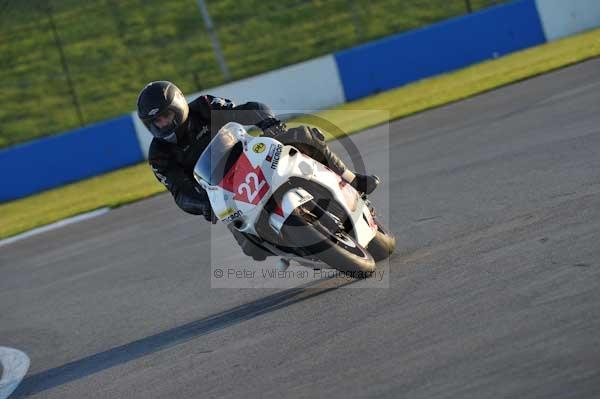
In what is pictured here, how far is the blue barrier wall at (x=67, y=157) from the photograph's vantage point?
21.0m

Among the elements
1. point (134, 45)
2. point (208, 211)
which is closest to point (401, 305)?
point (208, 211)

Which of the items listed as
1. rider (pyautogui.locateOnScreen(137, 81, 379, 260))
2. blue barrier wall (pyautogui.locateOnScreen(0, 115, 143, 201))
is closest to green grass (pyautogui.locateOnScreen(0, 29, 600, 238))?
blue barrier wall (pyautogui.locateOnScreen(0, 115, 143, 201))

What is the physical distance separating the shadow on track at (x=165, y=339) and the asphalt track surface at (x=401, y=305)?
0.02 metres

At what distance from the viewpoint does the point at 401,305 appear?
19.6 feet

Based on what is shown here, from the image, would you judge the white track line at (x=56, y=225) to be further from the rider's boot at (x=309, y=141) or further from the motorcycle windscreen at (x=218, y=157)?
the motorcycle windscreen at (x=218, y=157)

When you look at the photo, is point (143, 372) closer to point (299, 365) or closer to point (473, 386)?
point (299, 365)

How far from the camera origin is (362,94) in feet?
73.2

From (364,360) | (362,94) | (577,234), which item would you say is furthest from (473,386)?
(362,94)

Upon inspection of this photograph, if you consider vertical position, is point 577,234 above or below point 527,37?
above

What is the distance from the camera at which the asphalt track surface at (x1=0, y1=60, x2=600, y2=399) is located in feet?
15.3

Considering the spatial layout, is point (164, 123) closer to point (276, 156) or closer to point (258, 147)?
point (258, 147)

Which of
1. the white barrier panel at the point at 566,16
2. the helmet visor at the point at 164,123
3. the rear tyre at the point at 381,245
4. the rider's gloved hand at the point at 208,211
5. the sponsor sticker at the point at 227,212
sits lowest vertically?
the white barrier panel at the point at 566,16

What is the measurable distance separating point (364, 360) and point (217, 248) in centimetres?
495

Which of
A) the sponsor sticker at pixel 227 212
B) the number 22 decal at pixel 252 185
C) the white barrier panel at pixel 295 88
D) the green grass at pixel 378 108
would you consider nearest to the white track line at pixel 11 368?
the sponsor sticker at pixel 227 212
